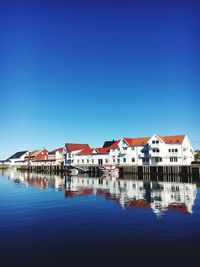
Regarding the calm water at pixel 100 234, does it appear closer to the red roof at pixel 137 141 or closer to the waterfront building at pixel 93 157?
the red roof at pixel 137 141

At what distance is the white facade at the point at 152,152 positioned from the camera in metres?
74.2

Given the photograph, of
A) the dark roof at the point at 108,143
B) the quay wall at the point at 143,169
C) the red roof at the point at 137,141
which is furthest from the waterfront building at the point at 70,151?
the red roof at the point at 137,141

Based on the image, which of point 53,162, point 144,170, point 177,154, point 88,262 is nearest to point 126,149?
point 144,170

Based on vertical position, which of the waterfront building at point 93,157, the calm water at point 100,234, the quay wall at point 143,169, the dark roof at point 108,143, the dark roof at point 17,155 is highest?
the dark roof at point 108,143

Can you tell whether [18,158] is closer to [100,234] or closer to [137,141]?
[137,141]

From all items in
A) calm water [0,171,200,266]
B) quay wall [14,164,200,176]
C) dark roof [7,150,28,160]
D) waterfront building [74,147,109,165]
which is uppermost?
dark roof [7,150,28,160]

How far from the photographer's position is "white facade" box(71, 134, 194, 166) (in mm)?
74188

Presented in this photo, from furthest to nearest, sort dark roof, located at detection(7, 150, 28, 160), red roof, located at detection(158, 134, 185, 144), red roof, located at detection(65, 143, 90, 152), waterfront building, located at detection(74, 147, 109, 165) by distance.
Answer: dark roof, located at detection(7, 150, 28, 160) < red roof, located at detection(65, 143, 90, 152) < waterfront building, located at detection(74, 147, 109, 165) < red roof, located at detection(158, 134, 185, 144)

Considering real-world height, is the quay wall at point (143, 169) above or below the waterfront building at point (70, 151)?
below

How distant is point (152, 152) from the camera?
7550 centimetres

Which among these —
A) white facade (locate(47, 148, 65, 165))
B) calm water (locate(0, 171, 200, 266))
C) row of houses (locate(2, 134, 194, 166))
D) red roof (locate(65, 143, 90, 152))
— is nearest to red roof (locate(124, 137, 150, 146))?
row of houses (locate(2, 134, 194, 166))

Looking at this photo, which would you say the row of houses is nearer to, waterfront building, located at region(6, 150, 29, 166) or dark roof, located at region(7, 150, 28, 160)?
waterfront building, located at region(6, 150, 29, 166)

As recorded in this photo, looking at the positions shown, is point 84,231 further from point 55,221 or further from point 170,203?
point 170,203

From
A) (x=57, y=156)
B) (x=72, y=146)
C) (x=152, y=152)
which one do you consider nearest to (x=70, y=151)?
(x=72, y=146)
